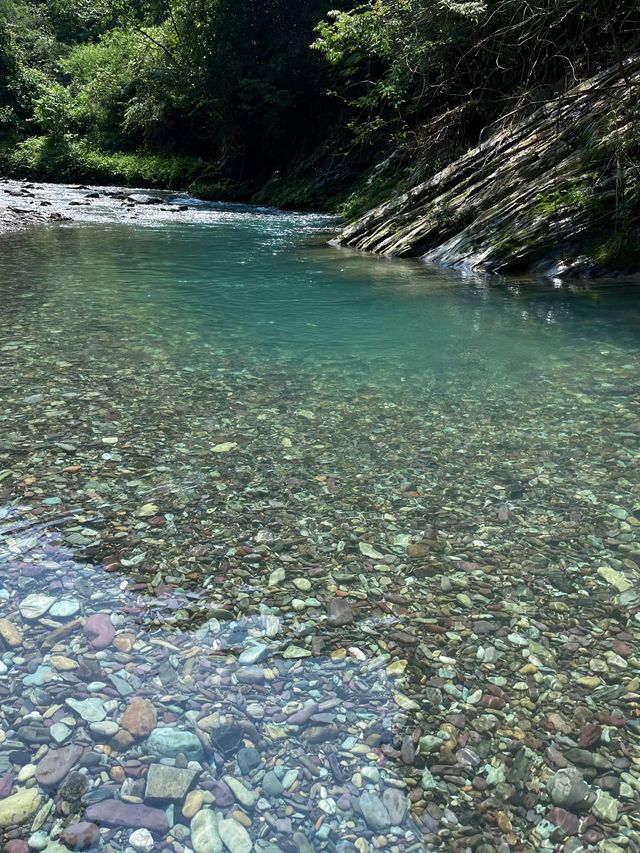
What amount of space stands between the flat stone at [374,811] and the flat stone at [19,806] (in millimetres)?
1081

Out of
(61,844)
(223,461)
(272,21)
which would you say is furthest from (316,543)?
(272,21)

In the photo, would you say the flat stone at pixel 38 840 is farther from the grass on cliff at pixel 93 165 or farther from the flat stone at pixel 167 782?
the grass on cliff at pixel 93 165

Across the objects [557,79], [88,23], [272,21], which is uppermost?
[88,23]

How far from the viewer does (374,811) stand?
7.18 ft

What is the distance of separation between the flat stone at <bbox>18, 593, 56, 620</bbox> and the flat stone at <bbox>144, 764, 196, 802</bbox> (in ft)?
3.50

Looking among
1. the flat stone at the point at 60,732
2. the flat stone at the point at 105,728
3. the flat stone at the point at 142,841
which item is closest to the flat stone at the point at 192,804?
the flat stone at the point at 142,841

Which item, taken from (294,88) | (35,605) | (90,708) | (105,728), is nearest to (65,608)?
(35,605)

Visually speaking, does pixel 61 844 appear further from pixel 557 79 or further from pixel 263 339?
pixel 557 79

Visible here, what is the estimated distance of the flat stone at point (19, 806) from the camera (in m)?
2.10

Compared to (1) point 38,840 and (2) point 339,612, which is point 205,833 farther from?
(2) point 339,612

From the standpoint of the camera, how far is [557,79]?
15.8 metres

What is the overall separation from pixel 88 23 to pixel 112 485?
7696 centimetres

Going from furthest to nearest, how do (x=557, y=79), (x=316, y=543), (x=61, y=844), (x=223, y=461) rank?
1. (x=557, y=79)
2. (x=223, y=461)
3. (x=316, y=543)
4. (x=61, y=844)

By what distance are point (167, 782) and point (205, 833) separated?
0.77 ft
